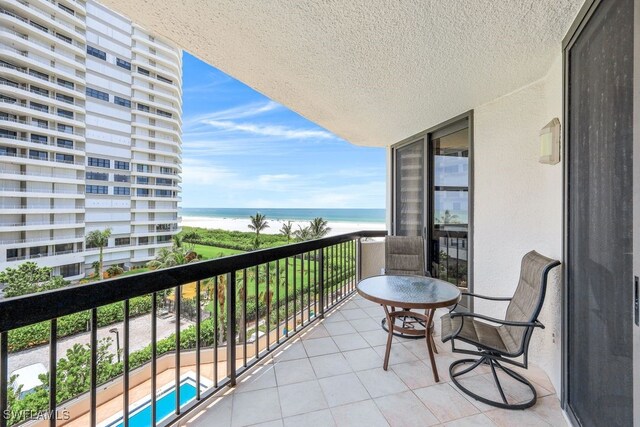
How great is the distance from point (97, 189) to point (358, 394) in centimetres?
2452

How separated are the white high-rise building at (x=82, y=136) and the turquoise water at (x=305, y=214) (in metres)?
13.3

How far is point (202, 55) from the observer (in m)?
2.12

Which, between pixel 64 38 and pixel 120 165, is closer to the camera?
pixel 64 38

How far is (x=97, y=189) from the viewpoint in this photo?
19.6 metres

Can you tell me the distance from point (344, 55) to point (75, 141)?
70.1ft

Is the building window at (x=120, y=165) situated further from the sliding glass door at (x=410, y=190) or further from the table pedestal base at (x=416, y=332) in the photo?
the table pedestal base at (x=416, y=332)

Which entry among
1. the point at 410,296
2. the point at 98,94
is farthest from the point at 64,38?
the point at 410,296

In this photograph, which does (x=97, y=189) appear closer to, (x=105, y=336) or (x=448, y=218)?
(x=105, y=336)

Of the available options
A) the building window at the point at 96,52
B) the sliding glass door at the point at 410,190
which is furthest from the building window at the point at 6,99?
the sliding glass door at the point at 410,190

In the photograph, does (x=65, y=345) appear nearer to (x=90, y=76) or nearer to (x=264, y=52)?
(x=264, y=52)

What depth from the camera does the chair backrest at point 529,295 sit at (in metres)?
1.82

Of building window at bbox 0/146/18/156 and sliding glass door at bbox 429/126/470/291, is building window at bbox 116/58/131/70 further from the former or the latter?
sliding glass door at bbox 429/126/470/291

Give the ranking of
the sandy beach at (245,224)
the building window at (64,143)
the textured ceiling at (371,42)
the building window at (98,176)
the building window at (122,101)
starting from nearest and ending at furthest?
the textured ceiling at (371,42) < the building window at (64,143) < the building window at (98,176) < the building window at (122,101) < the sandy beach at (245,224)

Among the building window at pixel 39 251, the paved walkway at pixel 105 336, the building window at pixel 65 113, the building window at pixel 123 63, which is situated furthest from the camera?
the building window at pixel 123 63
